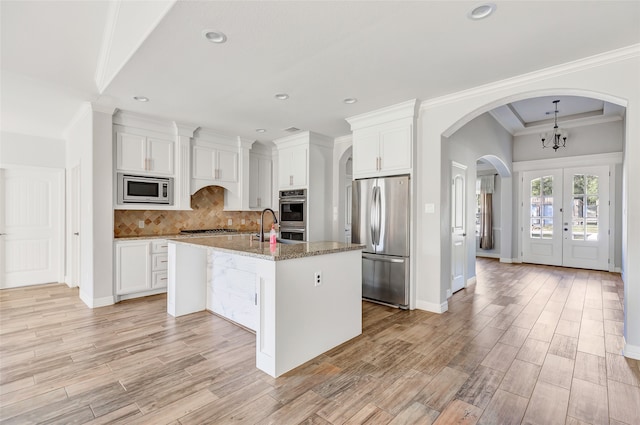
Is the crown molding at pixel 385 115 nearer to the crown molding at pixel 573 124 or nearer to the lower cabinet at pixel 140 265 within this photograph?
the lower cabinet at pixel 140 265

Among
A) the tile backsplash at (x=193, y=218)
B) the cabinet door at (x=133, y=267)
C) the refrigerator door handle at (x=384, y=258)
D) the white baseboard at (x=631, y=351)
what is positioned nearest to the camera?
the white baseboard at (x=631, y=351)

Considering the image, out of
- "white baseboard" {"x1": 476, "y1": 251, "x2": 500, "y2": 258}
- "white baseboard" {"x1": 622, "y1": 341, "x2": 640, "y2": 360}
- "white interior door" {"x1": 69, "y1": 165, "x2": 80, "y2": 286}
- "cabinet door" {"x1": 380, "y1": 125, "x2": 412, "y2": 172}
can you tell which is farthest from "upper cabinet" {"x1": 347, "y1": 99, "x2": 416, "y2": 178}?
"white baseboard" {"x1": 476, "y1": 251, "x2": 500, "y2": 258}

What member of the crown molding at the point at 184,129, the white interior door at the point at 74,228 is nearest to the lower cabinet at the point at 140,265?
the white interior door at the point at 74,228

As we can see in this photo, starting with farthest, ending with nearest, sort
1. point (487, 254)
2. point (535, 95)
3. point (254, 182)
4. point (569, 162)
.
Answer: point (487, 254)
point (569, 162)
point (254, 182)
point (535, 95)

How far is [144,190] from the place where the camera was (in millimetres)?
4652

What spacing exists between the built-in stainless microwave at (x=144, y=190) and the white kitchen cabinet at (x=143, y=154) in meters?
0.11

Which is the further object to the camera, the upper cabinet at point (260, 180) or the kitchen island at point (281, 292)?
the upper cabinet at point (260, 180)

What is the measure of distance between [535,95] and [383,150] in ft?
5.78

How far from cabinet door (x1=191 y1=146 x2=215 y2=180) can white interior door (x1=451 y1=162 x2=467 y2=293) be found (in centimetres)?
393

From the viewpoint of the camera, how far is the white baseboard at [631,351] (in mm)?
2695

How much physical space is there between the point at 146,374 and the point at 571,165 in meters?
8.56

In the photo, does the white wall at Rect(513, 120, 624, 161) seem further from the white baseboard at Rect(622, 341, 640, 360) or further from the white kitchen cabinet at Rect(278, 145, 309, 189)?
the white baseboard at Rect(622, 341, 640, 360)

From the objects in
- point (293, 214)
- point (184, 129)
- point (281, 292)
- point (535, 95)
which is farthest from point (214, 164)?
Result: point (535, 95)

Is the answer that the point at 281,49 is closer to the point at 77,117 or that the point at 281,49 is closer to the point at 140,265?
the point at 140,265
